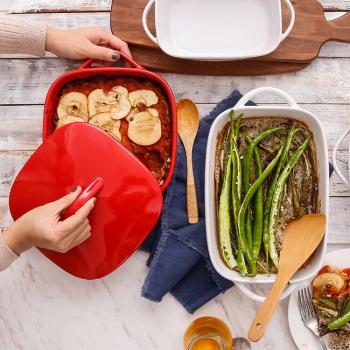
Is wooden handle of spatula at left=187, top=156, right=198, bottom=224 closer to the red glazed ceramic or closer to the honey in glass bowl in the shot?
the red glazed ceramic

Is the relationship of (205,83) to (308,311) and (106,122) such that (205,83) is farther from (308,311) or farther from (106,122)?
(308,311)

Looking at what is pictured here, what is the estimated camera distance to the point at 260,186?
1.20m

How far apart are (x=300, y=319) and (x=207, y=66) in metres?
0.63

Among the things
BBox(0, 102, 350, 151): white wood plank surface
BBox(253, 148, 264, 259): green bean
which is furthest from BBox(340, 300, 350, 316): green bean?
BBox(0, 102, 350, 151): white wood plank surface

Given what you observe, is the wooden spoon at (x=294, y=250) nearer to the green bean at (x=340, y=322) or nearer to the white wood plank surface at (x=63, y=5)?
the green bean at (x=340, y=322)

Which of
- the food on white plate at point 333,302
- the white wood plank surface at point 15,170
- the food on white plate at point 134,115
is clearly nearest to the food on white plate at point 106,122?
the food on white plate at point 134,115

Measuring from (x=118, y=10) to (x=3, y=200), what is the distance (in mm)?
523

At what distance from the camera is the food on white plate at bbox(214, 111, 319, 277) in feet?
3.90

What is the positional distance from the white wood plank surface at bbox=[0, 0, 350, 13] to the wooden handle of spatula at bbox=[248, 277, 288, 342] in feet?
2.25

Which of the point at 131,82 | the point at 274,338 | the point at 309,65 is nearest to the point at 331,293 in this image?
the point at 274,338

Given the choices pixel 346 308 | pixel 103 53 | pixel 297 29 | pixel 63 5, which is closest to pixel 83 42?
pixel 103 53

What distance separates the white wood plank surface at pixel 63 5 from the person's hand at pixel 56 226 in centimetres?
51

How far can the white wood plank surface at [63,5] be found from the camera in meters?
1.32

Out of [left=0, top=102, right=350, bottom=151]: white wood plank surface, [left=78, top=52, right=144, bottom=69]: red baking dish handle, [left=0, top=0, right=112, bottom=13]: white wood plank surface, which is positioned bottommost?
[left=0, top=102, right=350, bottom=151]: white wood plank surface
